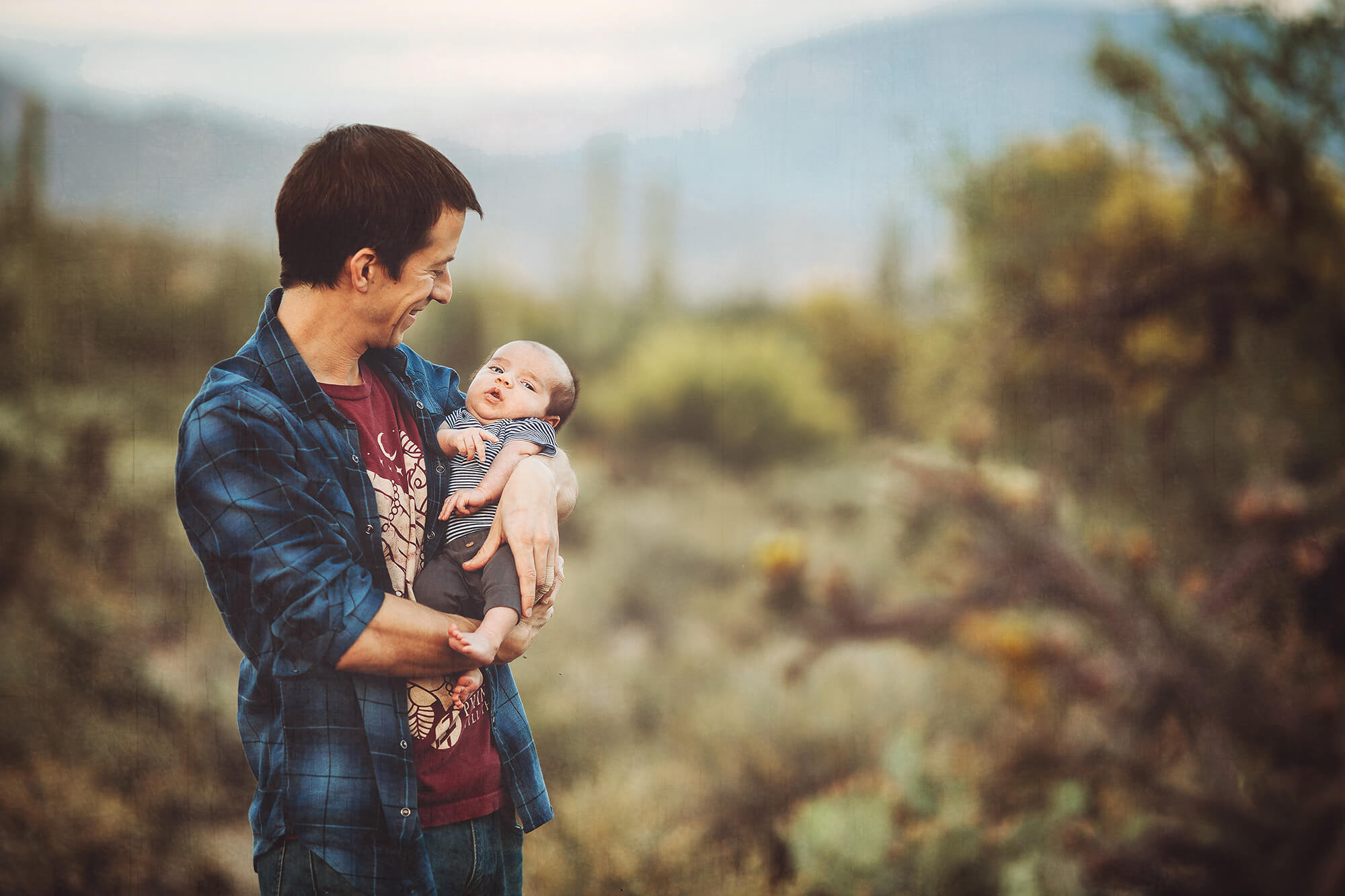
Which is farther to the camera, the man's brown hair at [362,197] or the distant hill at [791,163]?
the distant hill at [791,163]

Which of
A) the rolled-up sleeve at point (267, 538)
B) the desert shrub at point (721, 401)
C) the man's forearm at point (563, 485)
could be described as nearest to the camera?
the rolled-up sleeve at point (267, 538)

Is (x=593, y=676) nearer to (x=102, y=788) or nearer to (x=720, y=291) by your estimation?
(x=102, y=788)

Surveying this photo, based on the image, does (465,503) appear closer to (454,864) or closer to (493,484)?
(493,484)

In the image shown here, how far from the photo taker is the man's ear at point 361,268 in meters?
0.83

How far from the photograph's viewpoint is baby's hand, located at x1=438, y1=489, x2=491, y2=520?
83 cm

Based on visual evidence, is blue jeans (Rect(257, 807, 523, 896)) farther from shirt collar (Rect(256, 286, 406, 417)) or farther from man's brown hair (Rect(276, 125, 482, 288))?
man's brown hair (Rect(276, 125, 482, 288))

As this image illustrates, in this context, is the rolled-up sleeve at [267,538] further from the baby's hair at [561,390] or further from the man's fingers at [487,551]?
the baby's hair at [561,390]

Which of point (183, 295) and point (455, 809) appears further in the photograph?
point (183, 295)

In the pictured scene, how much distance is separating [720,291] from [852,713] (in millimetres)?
3703

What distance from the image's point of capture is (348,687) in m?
0.83

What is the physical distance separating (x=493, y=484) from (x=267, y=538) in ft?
0.66

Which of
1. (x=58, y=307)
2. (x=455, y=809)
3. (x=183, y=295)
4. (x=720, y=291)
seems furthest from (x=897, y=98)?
(x=455, y=809)

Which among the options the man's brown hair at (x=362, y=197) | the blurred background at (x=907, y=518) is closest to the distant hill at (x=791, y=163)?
the blurred background at (x=907, y=518)

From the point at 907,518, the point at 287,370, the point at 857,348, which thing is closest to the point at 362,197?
the point at 287,370
